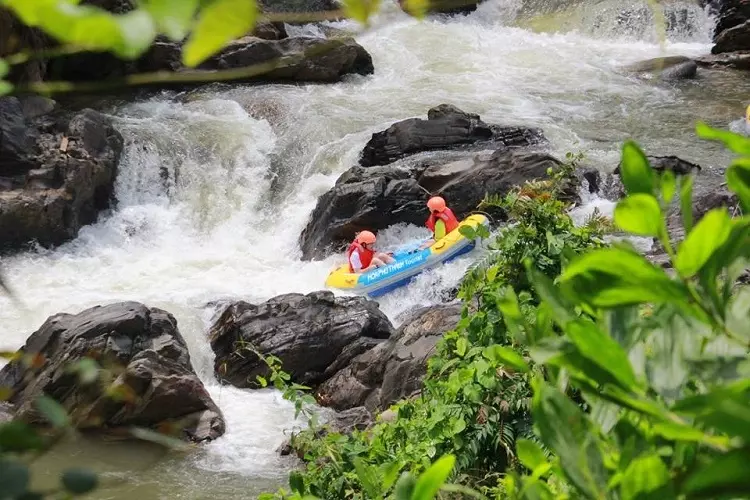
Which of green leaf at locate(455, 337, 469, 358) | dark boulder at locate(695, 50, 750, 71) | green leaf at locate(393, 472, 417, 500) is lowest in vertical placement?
dark boulder at locate(695, 50, 750, 71)

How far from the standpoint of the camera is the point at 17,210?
10.3m

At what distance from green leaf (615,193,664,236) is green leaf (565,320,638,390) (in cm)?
8

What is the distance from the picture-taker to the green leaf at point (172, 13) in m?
0.46

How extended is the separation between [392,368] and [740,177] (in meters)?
6.12

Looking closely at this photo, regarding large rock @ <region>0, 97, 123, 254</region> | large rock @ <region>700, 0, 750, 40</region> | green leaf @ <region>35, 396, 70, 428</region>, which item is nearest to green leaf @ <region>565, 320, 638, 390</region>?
green leaf @ <region>35, 396, 70, 428</region>

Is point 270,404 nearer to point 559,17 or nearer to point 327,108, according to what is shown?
point 327,108

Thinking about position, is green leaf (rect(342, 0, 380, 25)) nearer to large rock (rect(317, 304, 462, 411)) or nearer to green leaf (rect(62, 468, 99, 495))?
green leaf (rect(62, 468, 99, 495))

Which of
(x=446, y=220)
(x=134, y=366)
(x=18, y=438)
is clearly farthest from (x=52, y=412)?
(x=446, y=220)

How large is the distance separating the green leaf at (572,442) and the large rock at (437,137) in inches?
434

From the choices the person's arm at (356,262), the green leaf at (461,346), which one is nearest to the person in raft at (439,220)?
the person's arm at (356,262)

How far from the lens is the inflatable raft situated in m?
9.29

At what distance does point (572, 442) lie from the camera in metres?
0.66

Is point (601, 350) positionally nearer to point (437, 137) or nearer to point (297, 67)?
point (437, 137)

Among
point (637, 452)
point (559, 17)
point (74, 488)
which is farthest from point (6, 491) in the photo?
point (559, 17)
